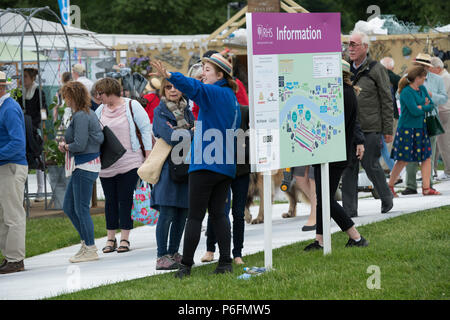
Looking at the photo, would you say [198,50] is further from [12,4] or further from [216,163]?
[12,4]

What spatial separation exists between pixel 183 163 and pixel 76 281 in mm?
1516

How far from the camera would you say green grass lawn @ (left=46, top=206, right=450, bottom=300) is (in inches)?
243

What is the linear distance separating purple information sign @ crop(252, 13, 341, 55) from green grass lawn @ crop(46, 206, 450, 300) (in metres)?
1.88

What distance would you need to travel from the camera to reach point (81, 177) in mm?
8844

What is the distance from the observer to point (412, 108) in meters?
12.0

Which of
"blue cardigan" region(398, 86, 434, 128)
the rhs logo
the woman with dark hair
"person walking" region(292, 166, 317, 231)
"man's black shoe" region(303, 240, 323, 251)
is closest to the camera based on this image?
the rhs logo

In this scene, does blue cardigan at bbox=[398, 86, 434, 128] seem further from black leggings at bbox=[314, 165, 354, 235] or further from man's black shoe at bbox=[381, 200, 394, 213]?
black leggings at bbox=[314, 165, 354, 235]

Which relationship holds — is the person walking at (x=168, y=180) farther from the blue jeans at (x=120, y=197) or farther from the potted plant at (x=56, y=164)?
the potted plant at (x=56, y=164)

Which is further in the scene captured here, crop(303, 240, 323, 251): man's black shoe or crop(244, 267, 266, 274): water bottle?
crop(303, 240, 323, 251): man's black shoe

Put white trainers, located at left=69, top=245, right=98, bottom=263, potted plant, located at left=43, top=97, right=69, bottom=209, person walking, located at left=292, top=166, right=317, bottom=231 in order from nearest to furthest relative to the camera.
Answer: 1. white trainers, located at left=69, top=245, right=98, bottom=263
2. person walking, located at left=292, top=166, right=317, bottom=231
3. potted plant, located at left=43, top=97, right=69, bottom=209

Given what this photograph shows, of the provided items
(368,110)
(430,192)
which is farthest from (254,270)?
(430,192)

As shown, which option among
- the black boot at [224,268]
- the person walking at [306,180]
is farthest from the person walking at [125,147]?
the black boot at [224,268]

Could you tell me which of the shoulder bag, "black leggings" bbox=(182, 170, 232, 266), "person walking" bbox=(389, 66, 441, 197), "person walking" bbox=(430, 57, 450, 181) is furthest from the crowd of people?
"person walking" bbox=(430, 57, 450, 181)
